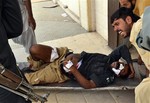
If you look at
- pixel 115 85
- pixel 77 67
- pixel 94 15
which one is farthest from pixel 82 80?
pixel 94 15

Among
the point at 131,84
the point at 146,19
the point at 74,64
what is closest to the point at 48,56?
the point at 74,64

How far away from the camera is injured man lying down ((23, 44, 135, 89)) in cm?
221

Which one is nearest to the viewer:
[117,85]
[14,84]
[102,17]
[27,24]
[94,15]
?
[14,84]

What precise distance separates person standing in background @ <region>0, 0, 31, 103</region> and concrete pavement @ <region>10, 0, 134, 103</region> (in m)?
1.22

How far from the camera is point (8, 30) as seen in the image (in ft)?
3.94

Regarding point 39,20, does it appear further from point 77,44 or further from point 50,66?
point 50,66

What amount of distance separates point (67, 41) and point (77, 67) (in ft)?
4.52

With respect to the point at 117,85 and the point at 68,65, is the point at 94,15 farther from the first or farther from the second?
the point at 117,85

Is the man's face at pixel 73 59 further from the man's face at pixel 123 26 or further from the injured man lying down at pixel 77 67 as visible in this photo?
the man's face at pixel 123 26

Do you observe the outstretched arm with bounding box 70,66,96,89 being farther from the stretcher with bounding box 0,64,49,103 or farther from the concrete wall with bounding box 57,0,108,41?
the concrete wall with bounding box 57,0,108,41

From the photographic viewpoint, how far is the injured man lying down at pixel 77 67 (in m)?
2.21

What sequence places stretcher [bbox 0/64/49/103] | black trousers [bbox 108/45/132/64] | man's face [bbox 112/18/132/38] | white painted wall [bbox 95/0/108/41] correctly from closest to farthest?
stretcher [bbox 0/64/49/103], man's face [bbox 112/18/132/38], black trousers [bbox 108/45/132/64], white painted wall [bbox 95/0/108/41]

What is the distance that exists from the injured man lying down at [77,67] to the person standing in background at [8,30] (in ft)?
3.56

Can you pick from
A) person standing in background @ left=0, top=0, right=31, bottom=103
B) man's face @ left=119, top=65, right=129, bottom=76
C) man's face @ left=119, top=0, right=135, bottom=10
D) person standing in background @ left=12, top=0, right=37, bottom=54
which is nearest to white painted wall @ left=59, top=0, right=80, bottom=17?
person standing in background @ left=12, top=0, right=37, bottom=54
